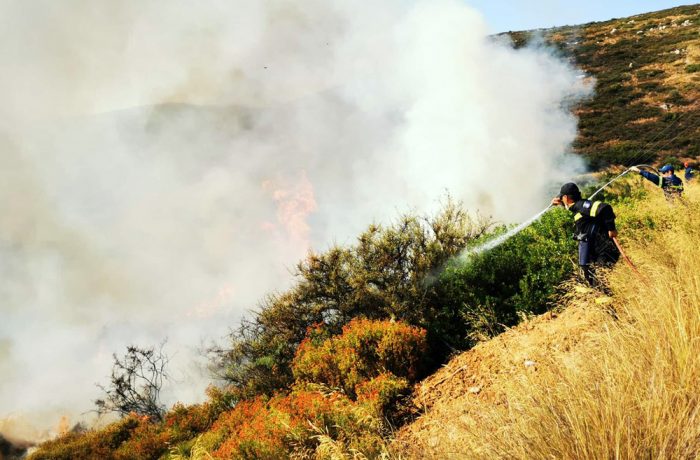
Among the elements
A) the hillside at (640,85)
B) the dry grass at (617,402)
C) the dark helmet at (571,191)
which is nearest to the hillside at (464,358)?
the dry grass at (617,402)

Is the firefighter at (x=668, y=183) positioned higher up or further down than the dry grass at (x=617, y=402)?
higher up

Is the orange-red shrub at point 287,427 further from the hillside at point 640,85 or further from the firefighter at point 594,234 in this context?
the hillside at point 640,85

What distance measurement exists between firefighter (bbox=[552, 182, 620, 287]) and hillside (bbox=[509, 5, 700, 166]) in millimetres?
22327

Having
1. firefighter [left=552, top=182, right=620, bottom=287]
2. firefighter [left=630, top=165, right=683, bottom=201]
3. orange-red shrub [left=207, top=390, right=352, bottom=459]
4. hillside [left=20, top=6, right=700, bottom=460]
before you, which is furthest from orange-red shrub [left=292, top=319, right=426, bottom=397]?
firefighter [left=630, top=165, right=683, bottom=201]

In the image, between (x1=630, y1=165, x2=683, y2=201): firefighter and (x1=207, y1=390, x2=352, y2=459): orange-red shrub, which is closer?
(x1=207, y1=390, x2=352, y2=459): orange-red shrub

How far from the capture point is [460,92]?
26.2 m

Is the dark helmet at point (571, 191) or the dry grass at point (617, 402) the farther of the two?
the dark helmet at point (571, 191)

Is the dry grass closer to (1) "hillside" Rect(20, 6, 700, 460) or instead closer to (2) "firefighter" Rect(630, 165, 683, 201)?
(1) "hillside" Rect(20, 6, 700, 460)

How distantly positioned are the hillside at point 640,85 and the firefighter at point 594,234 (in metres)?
22.3

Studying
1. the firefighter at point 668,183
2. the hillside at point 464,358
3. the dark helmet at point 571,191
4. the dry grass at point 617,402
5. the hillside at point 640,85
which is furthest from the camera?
the hillside at point 640,85

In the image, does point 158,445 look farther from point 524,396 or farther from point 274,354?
point 524,396

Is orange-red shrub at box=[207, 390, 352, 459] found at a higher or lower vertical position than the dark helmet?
lower

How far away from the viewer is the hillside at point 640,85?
25.4 m

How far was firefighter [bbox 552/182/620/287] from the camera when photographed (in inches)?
205
